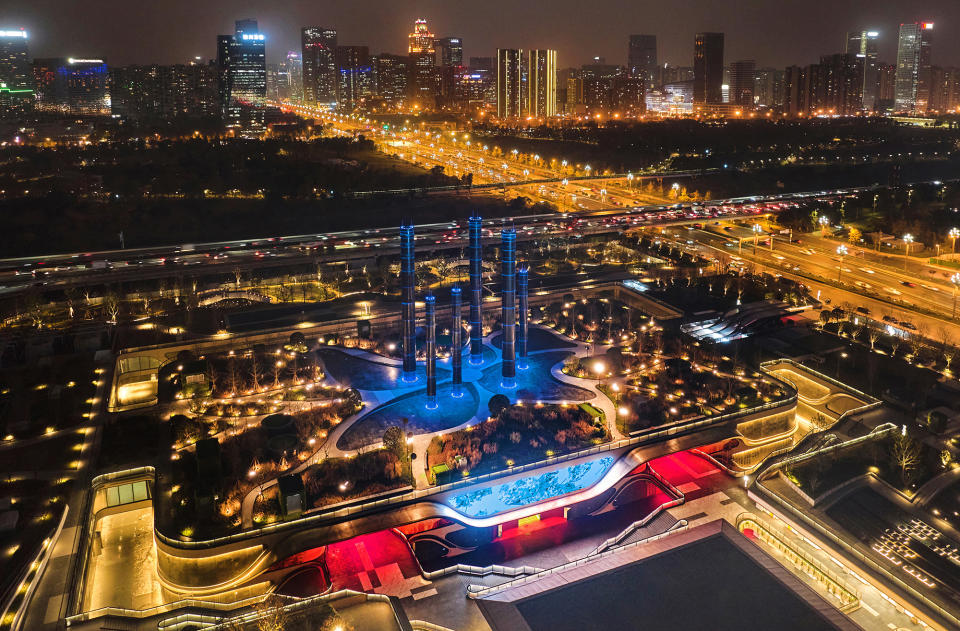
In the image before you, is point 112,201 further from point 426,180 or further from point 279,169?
point 426,180

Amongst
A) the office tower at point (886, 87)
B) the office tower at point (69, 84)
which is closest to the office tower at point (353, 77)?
the office tower at point (69, 84)

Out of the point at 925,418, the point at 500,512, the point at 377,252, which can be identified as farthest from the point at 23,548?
the point at 377,252

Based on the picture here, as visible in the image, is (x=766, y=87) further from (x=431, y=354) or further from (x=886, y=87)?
(x=431, y=354)

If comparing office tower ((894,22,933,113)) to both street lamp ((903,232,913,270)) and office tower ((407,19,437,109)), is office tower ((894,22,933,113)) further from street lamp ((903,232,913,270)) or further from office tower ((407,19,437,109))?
street lamp ((903,232,913,270))

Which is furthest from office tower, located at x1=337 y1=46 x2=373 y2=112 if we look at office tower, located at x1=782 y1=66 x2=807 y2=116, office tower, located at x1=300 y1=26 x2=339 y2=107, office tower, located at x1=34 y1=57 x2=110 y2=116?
office tower, located at x1=782 y1=66 x2=807 y2=116

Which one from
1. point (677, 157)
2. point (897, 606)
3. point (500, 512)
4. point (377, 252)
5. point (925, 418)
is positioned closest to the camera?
point (897, 606)

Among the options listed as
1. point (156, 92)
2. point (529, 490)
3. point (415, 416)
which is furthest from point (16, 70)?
point (529, 490)
